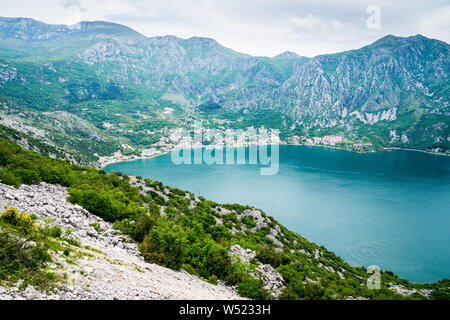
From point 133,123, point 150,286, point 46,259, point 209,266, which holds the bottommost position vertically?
point 209,266

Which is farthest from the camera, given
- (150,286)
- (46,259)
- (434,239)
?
(434,239)

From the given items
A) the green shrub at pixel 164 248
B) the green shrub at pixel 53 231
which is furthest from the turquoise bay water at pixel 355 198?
the green shrub at pixel 53 231

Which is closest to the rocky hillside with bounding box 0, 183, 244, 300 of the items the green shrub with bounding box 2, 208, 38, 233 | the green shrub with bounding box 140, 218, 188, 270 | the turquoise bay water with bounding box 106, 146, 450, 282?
the green shrub with bounding box 140, 218, 188, 270

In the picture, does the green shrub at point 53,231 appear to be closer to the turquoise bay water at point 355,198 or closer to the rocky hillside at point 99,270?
the rocky hillside at point 99,270

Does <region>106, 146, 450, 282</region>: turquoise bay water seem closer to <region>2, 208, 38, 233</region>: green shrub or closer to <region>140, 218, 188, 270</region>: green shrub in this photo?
<region>140, 218, 188, 270</region>: green shrub

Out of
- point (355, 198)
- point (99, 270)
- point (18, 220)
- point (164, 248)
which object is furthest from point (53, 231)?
point (355, 198)

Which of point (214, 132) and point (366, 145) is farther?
point (214, 132)

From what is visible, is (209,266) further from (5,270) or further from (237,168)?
(237,168)

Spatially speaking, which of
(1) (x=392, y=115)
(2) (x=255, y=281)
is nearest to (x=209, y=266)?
(2) (x=255, y=281)
